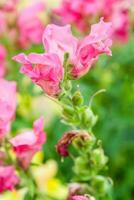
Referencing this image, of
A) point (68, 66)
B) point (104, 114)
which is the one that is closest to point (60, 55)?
point (68, 66)

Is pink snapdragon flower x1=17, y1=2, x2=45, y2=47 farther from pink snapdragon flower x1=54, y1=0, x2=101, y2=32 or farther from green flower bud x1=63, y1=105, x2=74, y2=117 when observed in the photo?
green flower bud x1=63, y1=105, x2=74, y2=117

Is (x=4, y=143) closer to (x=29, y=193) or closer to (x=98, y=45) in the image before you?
(x=29, y=193)

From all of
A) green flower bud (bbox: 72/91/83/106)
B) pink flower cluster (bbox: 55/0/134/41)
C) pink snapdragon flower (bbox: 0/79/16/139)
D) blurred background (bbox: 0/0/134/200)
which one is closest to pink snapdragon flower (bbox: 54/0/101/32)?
pink flower cluster (bbox: 55/0/134/41)

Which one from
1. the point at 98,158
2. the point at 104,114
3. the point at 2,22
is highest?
the point at 2,22

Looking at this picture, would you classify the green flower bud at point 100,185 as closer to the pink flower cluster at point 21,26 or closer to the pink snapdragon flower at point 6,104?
the pink snapdragon flower at point 6,104

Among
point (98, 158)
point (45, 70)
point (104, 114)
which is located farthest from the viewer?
point (104, 114)

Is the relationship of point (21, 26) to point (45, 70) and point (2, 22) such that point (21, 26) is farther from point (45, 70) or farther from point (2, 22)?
point (45, 70)

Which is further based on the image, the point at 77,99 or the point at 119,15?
the point at 119,15
